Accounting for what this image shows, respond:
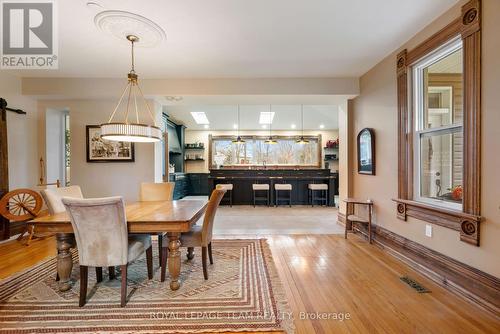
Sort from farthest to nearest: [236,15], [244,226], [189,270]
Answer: [244,226] < [189,270] < [236,15]

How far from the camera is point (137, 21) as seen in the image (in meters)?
2.24

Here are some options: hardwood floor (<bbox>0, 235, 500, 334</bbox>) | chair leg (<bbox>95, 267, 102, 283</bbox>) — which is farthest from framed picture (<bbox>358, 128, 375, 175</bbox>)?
chair leg (<bbox>95, 267, 102, 283</bbox>)

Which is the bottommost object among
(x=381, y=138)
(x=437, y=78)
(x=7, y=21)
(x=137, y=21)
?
(x=381, y=138)

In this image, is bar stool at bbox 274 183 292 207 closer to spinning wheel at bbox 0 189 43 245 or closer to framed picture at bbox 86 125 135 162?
framed picture at bbox 86 125 135 162

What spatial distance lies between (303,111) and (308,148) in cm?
171

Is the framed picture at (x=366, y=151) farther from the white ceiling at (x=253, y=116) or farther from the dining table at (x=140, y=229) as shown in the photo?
the white ceiling at (x=253, y=116)

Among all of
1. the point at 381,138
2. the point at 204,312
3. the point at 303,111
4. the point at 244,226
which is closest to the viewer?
the point at 204,312

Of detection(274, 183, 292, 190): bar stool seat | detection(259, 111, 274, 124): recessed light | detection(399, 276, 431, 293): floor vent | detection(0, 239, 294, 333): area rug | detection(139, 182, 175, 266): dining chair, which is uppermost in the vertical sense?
detection(259, 111, 274, 124): recessed light

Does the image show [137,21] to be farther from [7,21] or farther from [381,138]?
[381,138]

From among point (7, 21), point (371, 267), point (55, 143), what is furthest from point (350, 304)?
point (55, 143)

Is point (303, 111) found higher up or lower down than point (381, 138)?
higher up

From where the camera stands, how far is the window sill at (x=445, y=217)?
2.10 m

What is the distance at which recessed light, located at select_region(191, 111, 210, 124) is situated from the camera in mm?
8509

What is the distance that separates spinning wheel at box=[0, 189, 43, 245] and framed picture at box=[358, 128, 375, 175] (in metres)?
5.01
